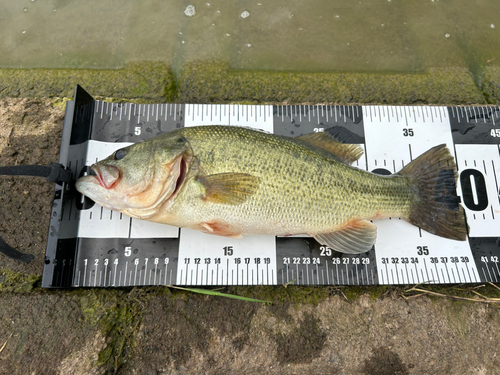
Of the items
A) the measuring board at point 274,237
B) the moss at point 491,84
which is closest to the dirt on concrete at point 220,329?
the measuring board at point 274,237

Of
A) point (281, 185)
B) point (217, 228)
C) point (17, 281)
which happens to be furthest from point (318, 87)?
point (17, 281)

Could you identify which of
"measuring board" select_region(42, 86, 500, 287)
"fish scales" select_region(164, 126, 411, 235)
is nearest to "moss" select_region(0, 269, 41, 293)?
"measuring board" select_region(42, 86, 500, 287)

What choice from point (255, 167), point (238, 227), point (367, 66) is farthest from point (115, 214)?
point (367, 66)

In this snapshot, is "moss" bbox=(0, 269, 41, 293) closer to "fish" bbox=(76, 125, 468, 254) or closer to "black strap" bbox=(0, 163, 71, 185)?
"black strap" bbox=(0, 163, 71, 185)

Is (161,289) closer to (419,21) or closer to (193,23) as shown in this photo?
(193,23)

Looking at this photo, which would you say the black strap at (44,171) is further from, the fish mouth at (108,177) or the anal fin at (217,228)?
the anal fin at (217,228)

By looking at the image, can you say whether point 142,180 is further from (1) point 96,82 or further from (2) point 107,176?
(1) point 96,82
